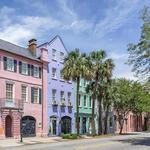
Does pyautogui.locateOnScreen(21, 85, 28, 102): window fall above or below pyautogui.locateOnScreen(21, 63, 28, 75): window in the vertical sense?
below

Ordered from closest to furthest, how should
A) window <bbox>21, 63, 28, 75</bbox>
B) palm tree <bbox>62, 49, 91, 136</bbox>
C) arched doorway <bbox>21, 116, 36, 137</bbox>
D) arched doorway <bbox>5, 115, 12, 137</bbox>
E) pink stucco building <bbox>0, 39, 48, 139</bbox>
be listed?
pink stucco building <bbox>0, 39, 48, 139</bbox> → arched doorway <bbox>5, 115, 12, 137</bbox> → arched doorway <bbox>21, 116, 36, 137</bbox> → window <bbox>21, 63, 28, 75</bbox> → palm tree <bbox>62, 49, 91, 136</bbox>

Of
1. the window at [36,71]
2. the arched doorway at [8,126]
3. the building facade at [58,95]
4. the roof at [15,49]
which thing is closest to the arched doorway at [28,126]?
the arched doorway at [8,126]

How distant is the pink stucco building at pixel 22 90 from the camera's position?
45281 mm

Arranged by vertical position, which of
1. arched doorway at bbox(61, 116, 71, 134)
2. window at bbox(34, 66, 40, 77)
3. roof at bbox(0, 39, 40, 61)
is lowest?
arched doorway at bbox(61, 116, 71, 134)

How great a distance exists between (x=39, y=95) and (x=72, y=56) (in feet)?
22.3

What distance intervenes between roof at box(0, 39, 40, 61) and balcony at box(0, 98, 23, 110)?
578 centimetres

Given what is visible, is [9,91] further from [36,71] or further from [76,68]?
[76,68]

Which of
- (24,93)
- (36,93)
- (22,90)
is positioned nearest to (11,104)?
(22,90)

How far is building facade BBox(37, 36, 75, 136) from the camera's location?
2129 inches

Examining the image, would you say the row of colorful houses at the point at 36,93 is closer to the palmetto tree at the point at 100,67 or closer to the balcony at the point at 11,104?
the balcony at the point at 11,104

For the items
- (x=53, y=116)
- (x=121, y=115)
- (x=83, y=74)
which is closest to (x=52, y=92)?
(x=53, y=116)

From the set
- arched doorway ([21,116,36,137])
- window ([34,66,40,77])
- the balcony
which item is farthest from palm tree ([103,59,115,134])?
the balcony

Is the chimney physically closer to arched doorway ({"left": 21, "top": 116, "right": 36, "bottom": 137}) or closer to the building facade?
the building facade

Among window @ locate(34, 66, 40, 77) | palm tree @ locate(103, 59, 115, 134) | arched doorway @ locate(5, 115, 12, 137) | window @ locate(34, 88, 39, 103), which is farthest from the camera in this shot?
palm tree @ locate(103, 59, 115, 134)
